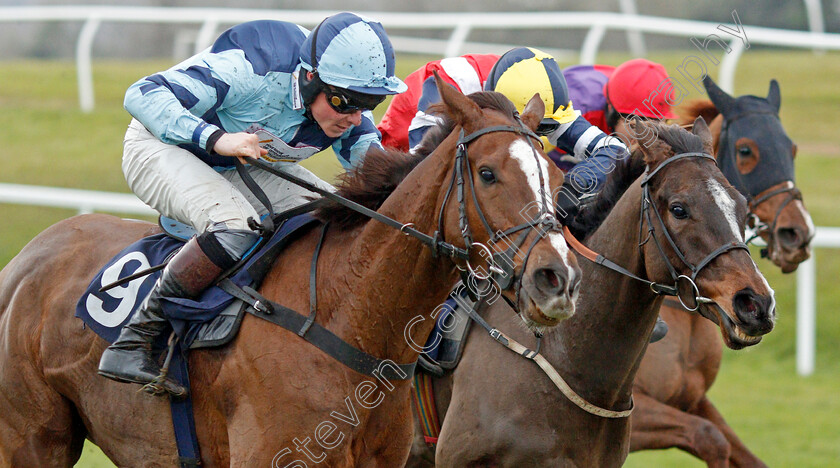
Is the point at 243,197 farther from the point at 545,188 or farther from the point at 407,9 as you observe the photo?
the point at 407,9

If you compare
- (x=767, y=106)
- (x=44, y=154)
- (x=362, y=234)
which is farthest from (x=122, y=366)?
(x=44, y=154)

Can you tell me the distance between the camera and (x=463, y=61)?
4.65 metres

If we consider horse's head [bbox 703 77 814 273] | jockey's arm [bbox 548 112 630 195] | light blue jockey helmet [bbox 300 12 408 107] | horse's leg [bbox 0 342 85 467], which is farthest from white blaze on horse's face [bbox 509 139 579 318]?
horse's head [bbox 703 77 814 273]

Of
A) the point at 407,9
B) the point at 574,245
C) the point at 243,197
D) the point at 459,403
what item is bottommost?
the point at 407,9

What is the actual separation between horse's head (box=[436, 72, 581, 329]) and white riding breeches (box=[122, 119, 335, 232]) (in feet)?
2.46

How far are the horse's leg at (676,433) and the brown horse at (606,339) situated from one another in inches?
36.1

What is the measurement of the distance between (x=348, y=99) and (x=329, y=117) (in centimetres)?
16

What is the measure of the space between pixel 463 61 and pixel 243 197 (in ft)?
5.08

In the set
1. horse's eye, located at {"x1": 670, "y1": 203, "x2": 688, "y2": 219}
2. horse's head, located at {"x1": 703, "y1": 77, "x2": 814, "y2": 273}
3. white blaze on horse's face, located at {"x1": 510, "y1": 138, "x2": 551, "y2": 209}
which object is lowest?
Result: horse's head, located at {"x1": 703, "y1": 77, "x2": 814, "y2": 273}

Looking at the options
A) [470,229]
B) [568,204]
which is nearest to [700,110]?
[568,204]

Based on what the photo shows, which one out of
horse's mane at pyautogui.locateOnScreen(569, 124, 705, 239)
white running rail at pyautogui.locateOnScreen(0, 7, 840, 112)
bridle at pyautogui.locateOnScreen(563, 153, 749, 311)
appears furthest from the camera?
white running rail at pyautogui.locateOnScreen(0, 7, 840, 112)

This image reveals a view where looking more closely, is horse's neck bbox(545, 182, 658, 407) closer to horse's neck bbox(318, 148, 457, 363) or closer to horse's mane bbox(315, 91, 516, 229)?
horse's neck bbox(318, 148, 457, 363)

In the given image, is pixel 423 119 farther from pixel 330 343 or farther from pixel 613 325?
pixel 330 343

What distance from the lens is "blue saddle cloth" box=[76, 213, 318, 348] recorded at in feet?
11.0
